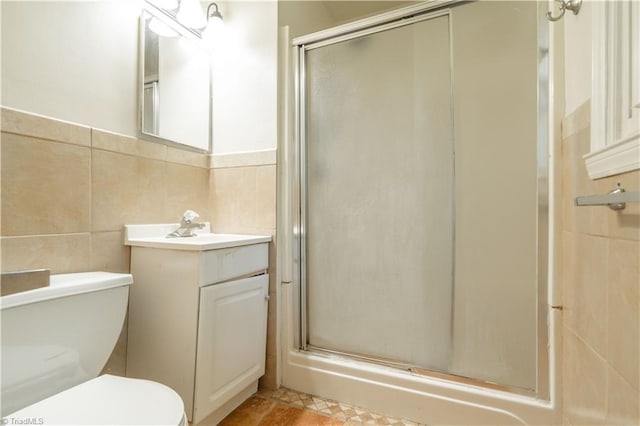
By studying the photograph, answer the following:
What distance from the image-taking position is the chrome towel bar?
1.86 ft

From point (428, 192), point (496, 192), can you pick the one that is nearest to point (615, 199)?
point (496, 192)

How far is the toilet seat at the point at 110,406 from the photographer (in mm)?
672

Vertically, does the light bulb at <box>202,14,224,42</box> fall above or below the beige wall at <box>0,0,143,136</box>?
above

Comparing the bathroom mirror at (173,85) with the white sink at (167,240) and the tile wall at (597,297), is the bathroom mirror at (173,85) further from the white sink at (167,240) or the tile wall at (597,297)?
the tile wall at (597,297)

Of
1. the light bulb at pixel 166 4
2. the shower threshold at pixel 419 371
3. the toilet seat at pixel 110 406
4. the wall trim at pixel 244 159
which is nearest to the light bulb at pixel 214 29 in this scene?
the light bulb at pixel 166 4

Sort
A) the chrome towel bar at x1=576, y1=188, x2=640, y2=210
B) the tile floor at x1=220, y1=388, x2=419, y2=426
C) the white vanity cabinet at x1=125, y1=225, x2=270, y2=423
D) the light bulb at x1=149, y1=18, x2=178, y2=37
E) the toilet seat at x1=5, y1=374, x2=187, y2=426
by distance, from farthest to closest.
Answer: the light bulb at x1=149, y1=18, x2=178, y2=37 → the tile floor at x1=220, y1=388, x2=419, y2=426 → the white vanity cabinet at x1=125, y1=225, x2=270, y2=423 → the toilet seat at x1=5, y1=374, x2=187, y2=426 → the chrome towel bar at x1=576, y1=188, x2=640, y2=210

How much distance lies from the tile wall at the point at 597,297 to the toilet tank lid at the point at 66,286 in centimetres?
136

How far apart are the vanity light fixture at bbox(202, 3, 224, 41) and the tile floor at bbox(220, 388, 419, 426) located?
6.01 ft

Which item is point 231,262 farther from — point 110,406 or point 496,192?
point 496,192

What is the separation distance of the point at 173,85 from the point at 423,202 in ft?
4.30

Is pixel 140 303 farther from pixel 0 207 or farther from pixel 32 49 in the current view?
pixel 32 49

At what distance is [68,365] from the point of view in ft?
2.79

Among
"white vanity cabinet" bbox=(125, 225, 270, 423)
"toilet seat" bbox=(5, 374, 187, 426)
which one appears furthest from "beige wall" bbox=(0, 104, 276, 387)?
"toilet seat" bbox=(5, 374, 187, 426)

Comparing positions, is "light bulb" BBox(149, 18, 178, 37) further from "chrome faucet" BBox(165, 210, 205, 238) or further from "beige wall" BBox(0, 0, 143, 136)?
"chrome faucet" BBox(165, 210, 205, 238)
